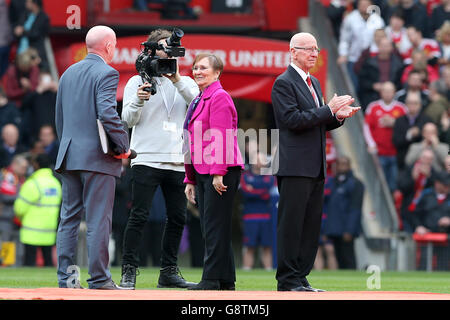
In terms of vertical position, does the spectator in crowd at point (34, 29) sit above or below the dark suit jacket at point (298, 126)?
above

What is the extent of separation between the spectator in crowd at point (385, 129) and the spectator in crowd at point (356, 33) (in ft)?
5.33

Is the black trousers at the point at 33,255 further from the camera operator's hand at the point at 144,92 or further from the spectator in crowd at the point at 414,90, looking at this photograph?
the camera operator's hand at the point at 144,92

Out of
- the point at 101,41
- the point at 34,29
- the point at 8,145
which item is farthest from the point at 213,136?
the point at 34,29

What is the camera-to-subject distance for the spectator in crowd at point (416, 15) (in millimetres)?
21906

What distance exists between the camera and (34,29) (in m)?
20.3

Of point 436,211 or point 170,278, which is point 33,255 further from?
point 170,278

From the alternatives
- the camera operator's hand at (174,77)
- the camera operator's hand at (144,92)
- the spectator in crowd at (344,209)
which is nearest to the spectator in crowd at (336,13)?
the spectator in crowd at (344,209)

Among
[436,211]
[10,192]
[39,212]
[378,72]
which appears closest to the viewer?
[39,212]

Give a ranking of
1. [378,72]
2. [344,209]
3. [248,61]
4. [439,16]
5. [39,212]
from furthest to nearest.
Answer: [439,16], [378,72], [248,61], [344,209], [39,212]

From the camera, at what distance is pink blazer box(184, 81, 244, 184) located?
9.77m

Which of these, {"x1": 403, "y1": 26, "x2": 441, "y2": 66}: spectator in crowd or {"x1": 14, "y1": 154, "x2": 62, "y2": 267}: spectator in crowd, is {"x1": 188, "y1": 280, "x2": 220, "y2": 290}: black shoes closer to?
{"x1": 14, "y1": 154, "x2": 62, "y2": 267}: spectator in crowd

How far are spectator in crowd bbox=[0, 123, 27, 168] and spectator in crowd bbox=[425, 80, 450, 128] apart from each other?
6.97 meters

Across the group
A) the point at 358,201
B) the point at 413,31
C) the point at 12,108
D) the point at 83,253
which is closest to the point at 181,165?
the point at 83,253

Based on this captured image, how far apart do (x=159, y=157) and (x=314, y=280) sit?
13.5 ft
